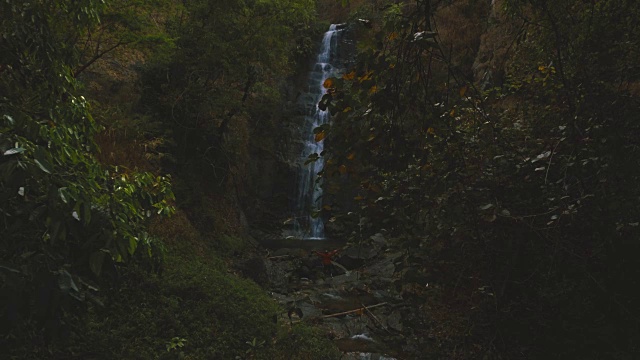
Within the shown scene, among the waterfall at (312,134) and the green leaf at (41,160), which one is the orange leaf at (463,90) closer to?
the green leaf at (41,160)

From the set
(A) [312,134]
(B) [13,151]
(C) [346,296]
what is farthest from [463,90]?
(A) [312,134]

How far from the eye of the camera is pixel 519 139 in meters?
4.55

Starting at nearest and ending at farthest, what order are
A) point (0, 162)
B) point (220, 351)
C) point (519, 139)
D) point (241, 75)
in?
point (0, 162) → point (519, 139) → point (220, 351) → point (241, 75)

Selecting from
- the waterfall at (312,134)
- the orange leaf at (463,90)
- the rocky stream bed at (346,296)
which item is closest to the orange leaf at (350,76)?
the orange leaf at (463,90)

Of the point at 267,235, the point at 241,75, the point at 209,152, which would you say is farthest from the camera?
the point at 267,235

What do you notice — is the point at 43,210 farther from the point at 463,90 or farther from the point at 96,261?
the point at 463,90

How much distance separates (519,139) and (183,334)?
5012mm

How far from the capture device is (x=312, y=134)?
17.9 meters

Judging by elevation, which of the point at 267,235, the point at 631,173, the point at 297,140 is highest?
the point at 631,173

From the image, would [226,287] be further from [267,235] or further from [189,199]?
[267,235]

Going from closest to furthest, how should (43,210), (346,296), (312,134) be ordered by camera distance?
(43,210), (346,296), (312,134)

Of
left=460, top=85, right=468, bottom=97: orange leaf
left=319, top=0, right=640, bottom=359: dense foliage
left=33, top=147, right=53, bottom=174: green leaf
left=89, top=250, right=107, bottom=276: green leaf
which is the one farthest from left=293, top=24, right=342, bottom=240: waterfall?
left=33, top=147, right=53, bottom=174: green leaf

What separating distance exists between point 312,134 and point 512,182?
47.9 feet

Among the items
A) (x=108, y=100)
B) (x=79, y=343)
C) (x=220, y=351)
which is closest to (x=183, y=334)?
(x=220, y=351)
